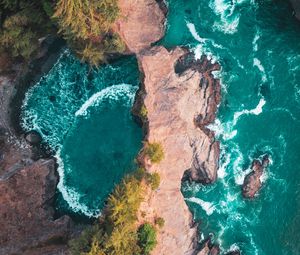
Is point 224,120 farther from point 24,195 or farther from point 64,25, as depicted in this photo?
point 24,195

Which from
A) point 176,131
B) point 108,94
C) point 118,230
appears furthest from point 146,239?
point 108,94

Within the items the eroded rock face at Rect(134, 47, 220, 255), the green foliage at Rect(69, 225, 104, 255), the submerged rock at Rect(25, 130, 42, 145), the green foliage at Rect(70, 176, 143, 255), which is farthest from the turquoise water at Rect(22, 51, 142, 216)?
the green foliage at Rect(69, 225, 104, 255)

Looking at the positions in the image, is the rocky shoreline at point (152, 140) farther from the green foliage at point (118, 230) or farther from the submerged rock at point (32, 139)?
the green foliage at point (118, 230)

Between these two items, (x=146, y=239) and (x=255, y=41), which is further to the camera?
(x=255, y=41)

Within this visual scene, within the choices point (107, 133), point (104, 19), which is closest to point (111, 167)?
point (107, 133)

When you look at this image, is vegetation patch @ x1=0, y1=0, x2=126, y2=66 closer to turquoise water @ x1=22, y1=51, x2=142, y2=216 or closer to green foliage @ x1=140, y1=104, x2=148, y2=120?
turquoise water @ x1=22, y1=51, x2=142, y2=216

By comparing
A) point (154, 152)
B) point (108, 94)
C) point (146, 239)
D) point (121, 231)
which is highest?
point (108, 94)
